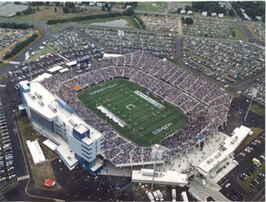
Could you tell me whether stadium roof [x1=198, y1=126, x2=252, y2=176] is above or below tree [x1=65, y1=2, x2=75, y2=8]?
below

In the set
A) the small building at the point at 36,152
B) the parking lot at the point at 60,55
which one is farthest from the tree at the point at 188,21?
the small building at the point at 36,152

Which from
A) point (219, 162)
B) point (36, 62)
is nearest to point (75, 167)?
point (219, 162)

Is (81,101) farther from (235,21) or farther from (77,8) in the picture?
(235,21)

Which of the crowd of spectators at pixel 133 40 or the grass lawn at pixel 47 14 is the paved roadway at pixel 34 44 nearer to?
the grass lawn at pixel 47 14

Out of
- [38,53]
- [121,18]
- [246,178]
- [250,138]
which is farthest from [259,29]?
[38,53]

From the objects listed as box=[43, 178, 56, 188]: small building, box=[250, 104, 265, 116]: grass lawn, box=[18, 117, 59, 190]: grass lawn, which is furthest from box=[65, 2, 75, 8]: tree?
box=[43, 178, 56, 188]: small building

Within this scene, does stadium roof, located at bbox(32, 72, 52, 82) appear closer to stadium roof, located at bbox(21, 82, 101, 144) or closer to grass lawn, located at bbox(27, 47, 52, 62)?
stadium roof, located at bbox(21, 82, 101, 144)

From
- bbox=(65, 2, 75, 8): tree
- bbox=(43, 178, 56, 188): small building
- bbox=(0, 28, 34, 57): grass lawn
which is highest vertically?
bbox=(65, 2, 75, 8): tree
